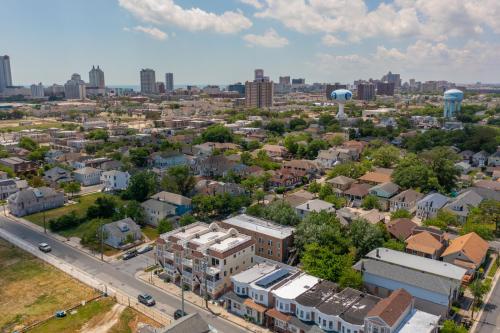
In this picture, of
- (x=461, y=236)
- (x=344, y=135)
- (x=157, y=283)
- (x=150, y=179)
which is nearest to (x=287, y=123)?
(x=344, y=135)

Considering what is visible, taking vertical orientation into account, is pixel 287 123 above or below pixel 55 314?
above

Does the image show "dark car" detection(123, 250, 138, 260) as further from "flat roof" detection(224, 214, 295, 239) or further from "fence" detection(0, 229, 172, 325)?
"flat roof" detection(224, 214, 295, 239)

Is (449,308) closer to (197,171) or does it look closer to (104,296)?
(104,296)

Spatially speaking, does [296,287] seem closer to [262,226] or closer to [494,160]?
[262,226]

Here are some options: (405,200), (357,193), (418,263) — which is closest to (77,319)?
(418,263)

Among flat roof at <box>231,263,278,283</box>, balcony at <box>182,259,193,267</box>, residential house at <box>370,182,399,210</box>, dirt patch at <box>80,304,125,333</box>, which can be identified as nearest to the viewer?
dirt patch at <box>80,304,125,333</box>

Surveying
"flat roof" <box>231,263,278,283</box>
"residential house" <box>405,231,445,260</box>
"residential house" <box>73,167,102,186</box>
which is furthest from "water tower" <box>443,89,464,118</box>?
"flat roof" <box>231,263,278,283</box>
